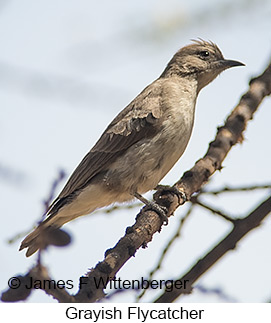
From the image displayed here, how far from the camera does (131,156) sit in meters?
5.30

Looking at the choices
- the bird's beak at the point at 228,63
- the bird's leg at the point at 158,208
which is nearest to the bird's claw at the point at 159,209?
the bird's leg at the point at 158,208

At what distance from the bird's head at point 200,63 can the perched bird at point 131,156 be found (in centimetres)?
48

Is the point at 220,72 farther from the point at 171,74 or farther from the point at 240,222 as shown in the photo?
the point at 240,222

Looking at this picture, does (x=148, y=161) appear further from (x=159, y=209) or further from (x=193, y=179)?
(x=159, y=209)

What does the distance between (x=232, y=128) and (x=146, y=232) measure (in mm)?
1786

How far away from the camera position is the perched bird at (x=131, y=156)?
5.23 m

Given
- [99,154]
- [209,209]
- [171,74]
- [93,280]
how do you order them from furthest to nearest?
[171,74]
[99,154]
[209,209]
[93,280]

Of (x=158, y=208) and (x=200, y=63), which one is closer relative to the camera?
(x=158, y=208)

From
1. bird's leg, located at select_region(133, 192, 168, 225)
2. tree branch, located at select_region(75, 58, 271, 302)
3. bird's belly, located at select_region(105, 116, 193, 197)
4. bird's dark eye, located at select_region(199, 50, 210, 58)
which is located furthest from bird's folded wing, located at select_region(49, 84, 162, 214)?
bird's dark eye, located at select_region(199, 50, 210, 58)

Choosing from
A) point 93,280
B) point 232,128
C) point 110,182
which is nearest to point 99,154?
point 110,182

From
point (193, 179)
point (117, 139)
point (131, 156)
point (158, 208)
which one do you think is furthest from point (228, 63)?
point (158, 208)

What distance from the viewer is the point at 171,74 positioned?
251 inches

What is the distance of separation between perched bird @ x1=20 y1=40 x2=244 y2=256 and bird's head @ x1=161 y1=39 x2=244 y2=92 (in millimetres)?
484

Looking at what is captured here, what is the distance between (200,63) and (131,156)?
1.74m
